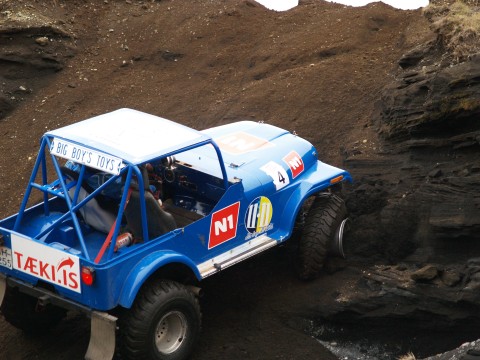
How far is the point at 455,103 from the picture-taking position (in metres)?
9.07

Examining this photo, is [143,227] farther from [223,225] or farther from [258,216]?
[258,216]

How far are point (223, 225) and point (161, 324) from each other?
41.8 inches

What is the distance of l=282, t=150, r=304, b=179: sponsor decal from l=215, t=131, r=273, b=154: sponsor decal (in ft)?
0.90

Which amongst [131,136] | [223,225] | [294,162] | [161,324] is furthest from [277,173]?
[161,324]

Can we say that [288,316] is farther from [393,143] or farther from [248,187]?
[393,143]

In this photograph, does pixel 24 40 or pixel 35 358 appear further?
pixel 24 40

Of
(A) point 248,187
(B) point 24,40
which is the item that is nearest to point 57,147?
(A) point 248,187

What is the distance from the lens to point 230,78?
43.3 feet

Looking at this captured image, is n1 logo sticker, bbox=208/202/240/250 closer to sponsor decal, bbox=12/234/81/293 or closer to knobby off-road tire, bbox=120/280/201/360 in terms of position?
knobby off-road tire, bbox=120/280/201/360

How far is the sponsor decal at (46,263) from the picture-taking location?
714 centimetres

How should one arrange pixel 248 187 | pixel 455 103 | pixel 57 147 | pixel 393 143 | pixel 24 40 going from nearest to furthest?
1. pixel 57 147
2. pixel 248 187
3. pixel 455 103
4. pixel 393 143
5. pixel 24 40

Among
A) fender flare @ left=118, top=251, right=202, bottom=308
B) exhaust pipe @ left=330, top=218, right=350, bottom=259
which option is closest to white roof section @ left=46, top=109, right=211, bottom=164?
fender flare @ left=118, top=251, right=202, bottom=308

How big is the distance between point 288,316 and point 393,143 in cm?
250

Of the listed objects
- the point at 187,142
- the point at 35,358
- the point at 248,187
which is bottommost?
the point at 35,358
